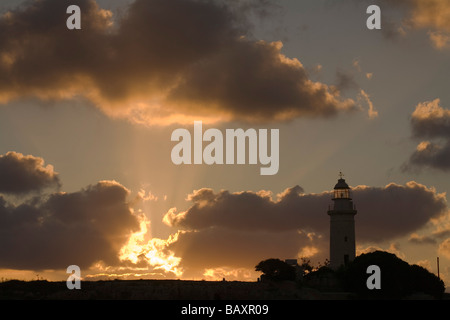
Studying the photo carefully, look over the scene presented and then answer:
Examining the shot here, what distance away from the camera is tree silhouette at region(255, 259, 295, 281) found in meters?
118

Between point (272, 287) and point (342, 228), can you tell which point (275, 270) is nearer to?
point (272, 287)

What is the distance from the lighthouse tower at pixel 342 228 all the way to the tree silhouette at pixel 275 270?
10409 mm

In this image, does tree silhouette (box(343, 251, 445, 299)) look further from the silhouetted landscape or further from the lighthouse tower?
the lighthouse tower

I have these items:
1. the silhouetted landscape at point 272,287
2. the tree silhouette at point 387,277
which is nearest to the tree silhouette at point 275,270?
the silhouetted landscape at point 272,287

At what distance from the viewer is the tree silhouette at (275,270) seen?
11763 cm

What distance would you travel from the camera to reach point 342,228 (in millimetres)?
128500

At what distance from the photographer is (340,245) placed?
419ft

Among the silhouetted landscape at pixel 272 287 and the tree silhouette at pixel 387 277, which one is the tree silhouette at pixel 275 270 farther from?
the tree silhouette at pixel 387 277

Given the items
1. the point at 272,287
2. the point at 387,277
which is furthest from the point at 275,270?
the point at 387,277

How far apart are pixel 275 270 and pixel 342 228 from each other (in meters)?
14.4
